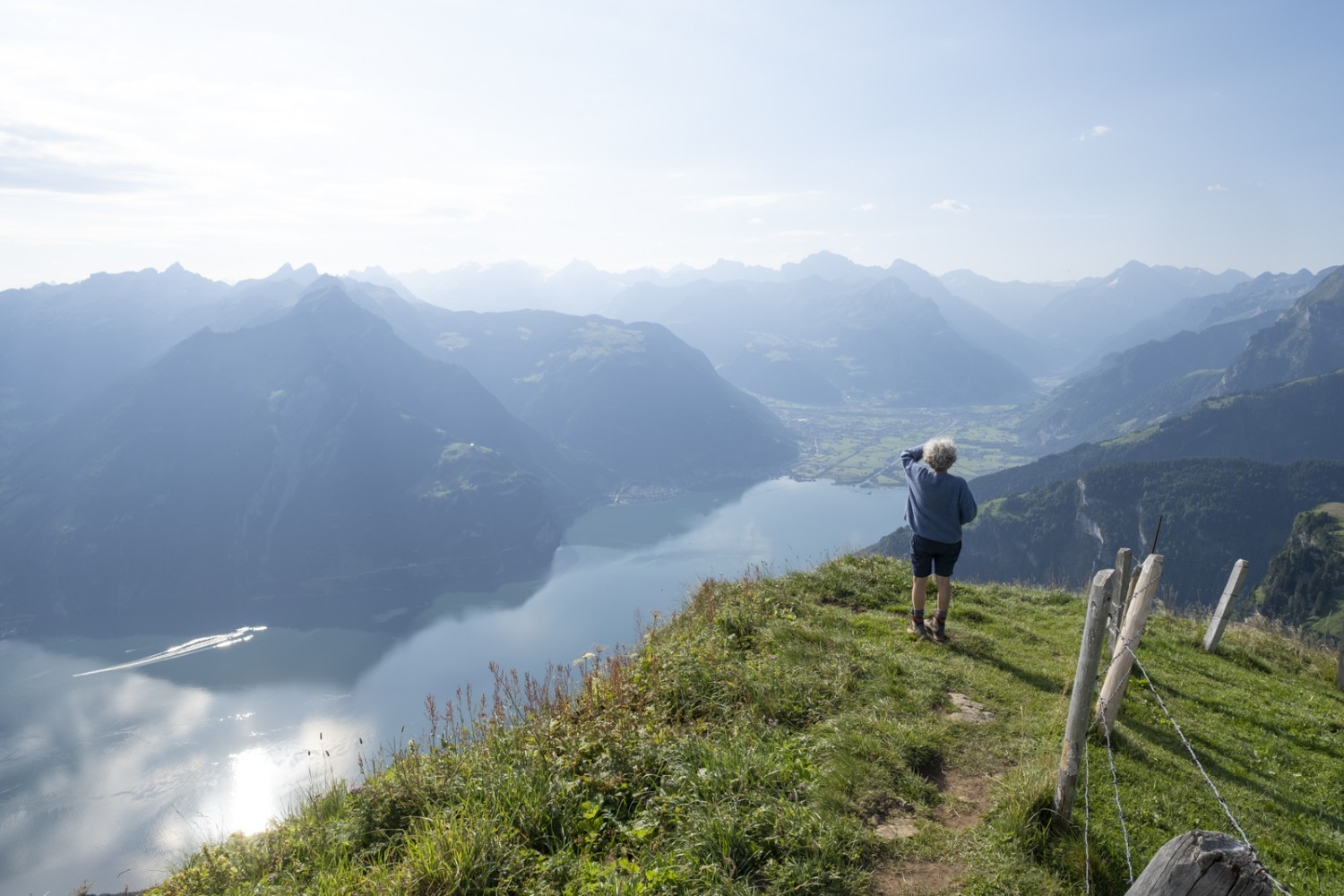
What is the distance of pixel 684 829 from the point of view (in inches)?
212

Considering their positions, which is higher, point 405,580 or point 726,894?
point 726,894

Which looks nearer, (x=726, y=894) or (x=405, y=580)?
(x=726, y=894)

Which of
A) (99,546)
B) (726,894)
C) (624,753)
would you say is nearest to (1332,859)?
(726,894)

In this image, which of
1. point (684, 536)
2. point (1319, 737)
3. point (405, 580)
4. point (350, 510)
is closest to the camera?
point (1319, 737)

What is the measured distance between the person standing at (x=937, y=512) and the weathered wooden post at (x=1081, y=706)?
3.66 metres

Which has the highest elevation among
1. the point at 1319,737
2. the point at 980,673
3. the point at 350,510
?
the point at 980,673

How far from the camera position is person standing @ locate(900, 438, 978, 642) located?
29.8 ft

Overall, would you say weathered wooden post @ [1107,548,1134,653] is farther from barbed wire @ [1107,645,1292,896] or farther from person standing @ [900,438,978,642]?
person standing @ [900,438,978,642]

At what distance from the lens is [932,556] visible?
948 centimetres

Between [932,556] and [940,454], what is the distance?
149 cm

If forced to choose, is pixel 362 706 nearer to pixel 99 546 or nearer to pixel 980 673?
pixel 980 673

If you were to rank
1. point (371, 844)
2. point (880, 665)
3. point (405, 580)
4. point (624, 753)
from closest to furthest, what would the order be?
point (371, 844)
point (624, 753)
point (880, 665)
point (405, 580)

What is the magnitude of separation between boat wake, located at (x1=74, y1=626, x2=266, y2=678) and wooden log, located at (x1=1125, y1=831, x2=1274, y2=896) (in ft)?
498

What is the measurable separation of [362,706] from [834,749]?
107 metres
